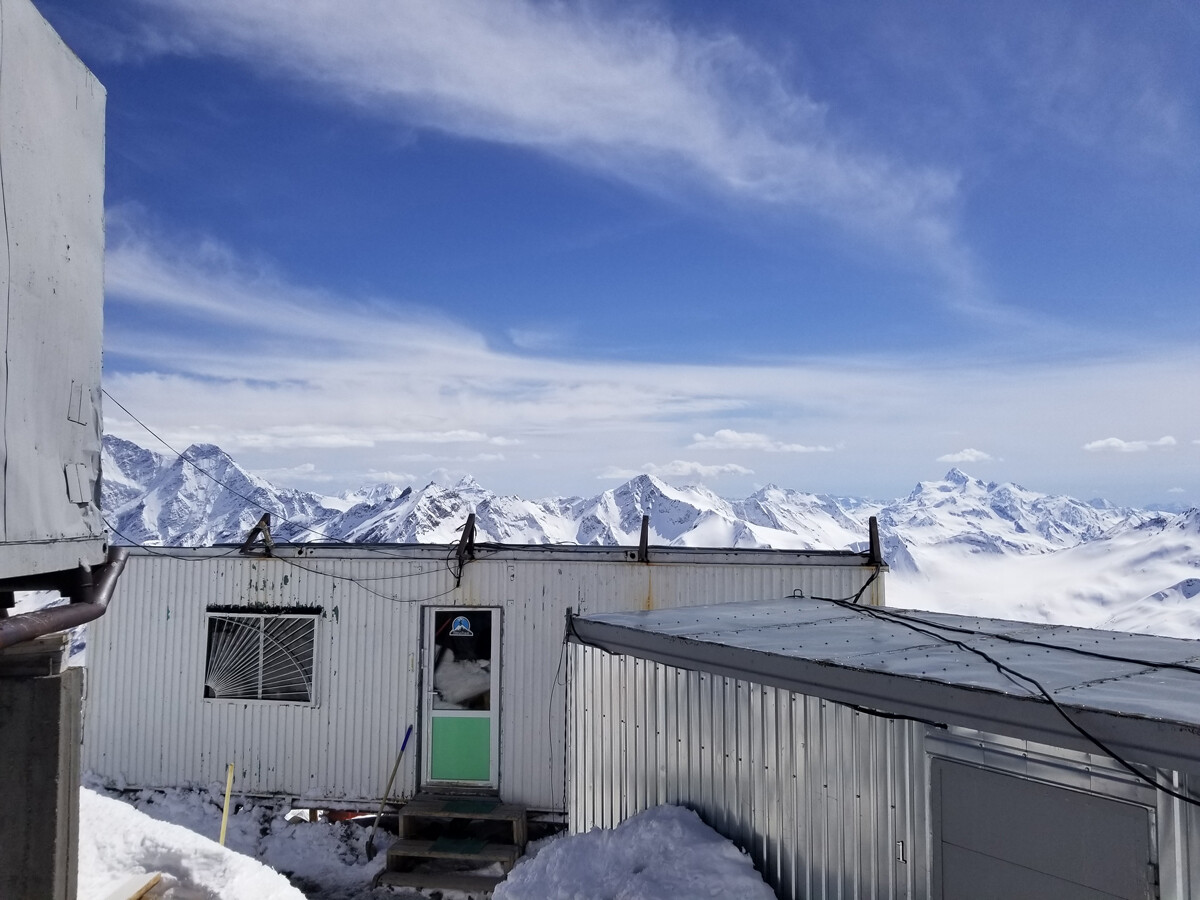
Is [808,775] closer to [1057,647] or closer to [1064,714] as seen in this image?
[1064,714]

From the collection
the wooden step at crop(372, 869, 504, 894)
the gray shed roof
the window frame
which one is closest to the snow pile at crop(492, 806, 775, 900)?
the gray shed roof

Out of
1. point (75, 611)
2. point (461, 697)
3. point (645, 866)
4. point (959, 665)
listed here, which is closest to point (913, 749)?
point (959, 665)

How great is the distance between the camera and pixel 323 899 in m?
9.19

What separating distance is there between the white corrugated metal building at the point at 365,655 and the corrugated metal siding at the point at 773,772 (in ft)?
14.5

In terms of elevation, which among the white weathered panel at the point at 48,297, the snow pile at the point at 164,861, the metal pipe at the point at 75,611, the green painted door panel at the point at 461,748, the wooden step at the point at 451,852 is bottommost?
the wooden step at the point at 451,852

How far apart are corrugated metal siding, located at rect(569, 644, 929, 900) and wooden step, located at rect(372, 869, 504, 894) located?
12.1 ft

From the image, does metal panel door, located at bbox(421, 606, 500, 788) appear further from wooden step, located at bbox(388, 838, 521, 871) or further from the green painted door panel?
wooden step, located at bbox(388, 838, 521, 871)

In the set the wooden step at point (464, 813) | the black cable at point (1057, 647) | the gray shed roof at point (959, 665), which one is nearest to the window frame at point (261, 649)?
the wooden step at point (464, 813)

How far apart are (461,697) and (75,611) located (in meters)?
7.47

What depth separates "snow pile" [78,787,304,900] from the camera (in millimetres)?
6004

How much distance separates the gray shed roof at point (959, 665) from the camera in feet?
10.6

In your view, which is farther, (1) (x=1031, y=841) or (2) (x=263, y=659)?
(2) (x=263, y=659)

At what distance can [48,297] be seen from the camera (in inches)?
145

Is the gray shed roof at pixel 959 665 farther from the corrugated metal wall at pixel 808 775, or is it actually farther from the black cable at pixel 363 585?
the black cable at pixel 363 585
